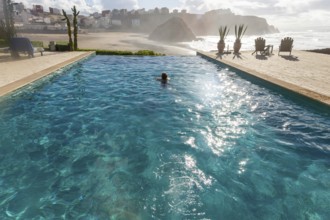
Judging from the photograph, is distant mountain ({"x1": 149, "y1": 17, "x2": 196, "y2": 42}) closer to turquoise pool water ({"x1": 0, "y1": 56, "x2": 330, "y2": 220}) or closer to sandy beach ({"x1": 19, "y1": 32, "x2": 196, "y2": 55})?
sandy beach ({"x1": 19, "y1": 32, "x2": 196, "y2": 55})

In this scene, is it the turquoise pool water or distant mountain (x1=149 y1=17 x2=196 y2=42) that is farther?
Answer: distant mountain (x1=149 y1=17 x2=196 y2=42)

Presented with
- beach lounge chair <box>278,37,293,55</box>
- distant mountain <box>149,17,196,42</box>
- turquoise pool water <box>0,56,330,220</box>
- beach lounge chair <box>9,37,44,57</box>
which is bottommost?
turquoise pool water <box>0,56,330,220</box>

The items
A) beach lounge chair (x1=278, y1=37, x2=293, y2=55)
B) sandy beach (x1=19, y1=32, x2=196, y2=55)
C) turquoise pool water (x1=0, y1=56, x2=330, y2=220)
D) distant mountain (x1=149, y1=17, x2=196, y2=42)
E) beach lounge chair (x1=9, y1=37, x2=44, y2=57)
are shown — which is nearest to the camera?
turquoise pool water (x1=0, y1=56, x2=330, y2=220)

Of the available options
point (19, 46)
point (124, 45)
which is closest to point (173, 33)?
point (124, 45)

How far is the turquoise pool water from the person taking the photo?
467 cm

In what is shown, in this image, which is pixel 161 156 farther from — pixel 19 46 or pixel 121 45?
pixel 121 45

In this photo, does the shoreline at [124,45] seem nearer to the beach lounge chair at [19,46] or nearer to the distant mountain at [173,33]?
the beach lounge chair at [19,46]

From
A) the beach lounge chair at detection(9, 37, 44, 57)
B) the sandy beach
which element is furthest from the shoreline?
the beach lounge chair at detection(9, 37, 44, 57)

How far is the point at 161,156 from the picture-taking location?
6492 mm

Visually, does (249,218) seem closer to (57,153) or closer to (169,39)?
(57,153)

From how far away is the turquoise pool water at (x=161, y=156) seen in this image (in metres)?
4.67

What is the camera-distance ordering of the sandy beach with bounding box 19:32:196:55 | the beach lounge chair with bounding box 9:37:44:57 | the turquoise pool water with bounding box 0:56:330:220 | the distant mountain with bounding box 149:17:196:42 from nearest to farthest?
the turquoise pool water with bounding box 0:56:330:220, the beach lounge chair with bounding box 9:37:44:57, the sandy beach with bounding box 19:32:196:55, the distant mountain with bounding box 149:17:196:42

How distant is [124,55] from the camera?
80.4ft

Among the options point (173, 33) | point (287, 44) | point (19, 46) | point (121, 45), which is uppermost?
point (173, 33)
